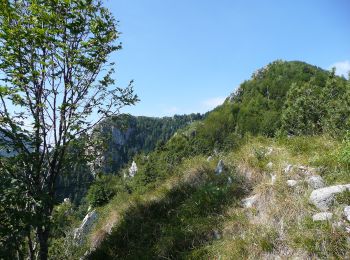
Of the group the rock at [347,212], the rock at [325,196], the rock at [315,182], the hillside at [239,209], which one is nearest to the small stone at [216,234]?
the hillside at [239,209]

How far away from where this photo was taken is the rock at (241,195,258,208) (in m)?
7.51

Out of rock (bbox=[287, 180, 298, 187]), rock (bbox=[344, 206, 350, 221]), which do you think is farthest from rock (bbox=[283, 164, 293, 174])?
rock (bbox=[344, 206, 350, 221])

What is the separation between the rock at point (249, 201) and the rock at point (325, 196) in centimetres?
135

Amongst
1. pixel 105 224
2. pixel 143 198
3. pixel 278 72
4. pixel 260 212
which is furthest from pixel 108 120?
pixel 278 72

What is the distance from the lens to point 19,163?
7.73 meters

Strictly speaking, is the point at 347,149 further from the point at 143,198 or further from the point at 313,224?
the point at 143,198

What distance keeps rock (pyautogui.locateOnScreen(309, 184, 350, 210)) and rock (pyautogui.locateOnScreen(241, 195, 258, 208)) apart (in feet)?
4.44

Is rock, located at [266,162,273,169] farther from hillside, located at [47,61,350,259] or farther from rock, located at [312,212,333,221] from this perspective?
rock, located at [312,212,333,221]

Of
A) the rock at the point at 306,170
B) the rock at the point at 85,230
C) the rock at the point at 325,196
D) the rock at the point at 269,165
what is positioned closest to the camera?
the rock at the point at 325,196

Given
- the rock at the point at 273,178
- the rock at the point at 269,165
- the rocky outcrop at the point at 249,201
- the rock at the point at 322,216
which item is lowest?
the rock at the point at 322,216

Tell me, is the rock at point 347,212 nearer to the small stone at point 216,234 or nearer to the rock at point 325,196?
the rock at point 325,196

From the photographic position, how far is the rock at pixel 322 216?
5754 millimetres

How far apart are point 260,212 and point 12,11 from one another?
284 inches

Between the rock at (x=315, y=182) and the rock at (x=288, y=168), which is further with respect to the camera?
the rock at (x=288, y=168)
